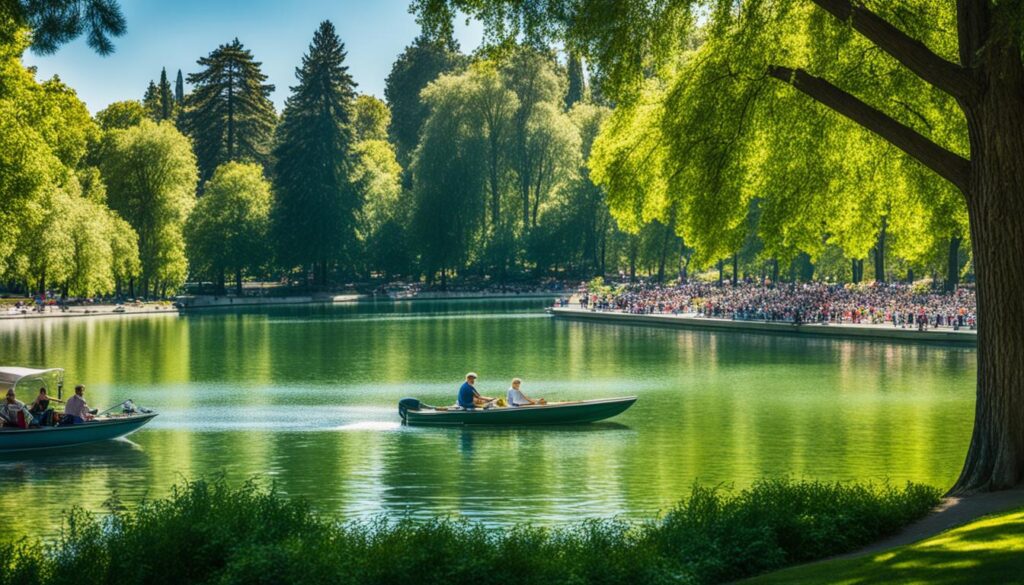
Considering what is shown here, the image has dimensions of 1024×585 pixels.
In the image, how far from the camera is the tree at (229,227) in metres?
93.4

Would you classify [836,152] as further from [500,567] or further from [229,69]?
[229,69]

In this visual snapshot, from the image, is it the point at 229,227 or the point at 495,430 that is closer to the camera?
the point at 495,430

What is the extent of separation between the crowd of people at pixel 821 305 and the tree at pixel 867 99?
32.7 metres

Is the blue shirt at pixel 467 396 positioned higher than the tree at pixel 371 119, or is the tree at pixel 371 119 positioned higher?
the tree at pixel 371 119

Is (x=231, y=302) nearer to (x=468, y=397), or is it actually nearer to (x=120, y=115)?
(x=120, y=115)

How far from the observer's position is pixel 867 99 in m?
18.4

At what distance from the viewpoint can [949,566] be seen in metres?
10.2

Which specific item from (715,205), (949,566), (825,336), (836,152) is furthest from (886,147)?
(825,336)

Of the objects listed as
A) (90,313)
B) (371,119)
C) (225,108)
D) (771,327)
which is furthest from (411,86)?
(771,327)

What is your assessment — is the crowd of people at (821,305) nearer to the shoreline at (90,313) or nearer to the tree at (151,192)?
the shoreline at (90,313)

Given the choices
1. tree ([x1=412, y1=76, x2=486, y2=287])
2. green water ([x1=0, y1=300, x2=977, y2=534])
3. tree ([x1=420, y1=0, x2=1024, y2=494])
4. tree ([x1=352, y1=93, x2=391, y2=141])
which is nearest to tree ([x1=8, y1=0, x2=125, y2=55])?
tree ([x1=420, y1=0, x2=1024, y2=494])

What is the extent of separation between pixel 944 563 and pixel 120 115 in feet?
350

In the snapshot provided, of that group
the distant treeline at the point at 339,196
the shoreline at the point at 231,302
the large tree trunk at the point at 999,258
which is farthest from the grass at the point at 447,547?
the shoreline at the point at 231,302

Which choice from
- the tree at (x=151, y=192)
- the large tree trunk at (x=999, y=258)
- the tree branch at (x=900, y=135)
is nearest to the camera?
the large tree trunk at (x=999, y=258)
